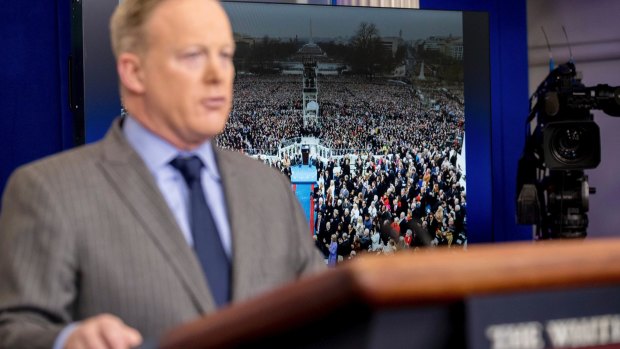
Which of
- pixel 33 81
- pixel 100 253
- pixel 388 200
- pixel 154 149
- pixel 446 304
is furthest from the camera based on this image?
pixel 388 200

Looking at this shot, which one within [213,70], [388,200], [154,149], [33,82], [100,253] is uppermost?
[33,82]

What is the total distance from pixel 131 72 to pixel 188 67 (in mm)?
119

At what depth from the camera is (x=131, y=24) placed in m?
1.34

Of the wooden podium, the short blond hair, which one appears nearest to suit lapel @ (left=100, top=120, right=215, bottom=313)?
the short blond hair

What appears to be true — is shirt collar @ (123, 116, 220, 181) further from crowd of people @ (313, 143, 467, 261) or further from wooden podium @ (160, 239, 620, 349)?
crowd of people @ (313, 143, 467, 261)

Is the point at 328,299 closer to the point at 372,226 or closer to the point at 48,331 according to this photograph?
the point at 48,331

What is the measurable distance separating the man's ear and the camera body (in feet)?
9.06

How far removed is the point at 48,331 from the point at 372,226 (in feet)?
10.3

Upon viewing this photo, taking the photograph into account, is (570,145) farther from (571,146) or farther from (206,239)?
(206,239)

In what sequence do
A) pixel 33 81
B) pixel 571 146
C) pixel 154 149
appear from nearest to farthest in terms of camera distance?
pixel 154 149
pixel 571 146
pixel 33 81

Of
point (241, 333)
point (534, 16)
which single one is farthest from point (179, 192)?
point (534, 16)

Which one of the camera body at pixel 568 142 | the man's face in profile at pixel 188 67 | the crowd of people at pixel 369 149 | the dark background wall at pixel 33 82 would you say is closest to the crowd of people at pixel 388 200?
the crowd of people at pixel 369 149

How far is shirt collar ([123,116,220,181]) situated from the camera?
1322 mm

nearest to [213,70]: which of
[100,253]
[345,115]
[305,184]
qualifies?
[100,253]
